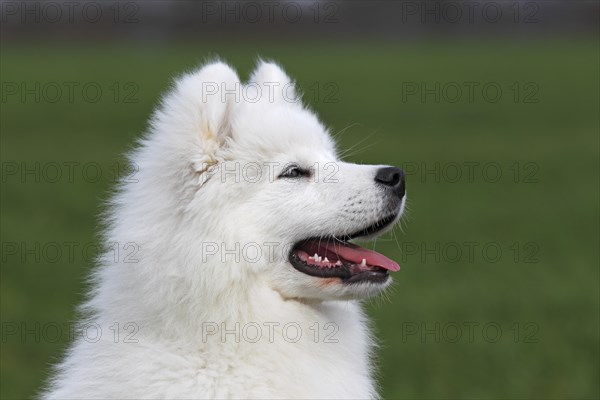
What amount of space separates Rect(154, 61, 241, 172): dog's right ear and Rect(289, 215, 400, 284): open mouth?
2.14 feet

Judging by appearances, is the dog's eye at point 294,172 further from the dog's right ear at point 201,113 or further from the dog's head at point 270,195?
the dog's right ear at point 201,113

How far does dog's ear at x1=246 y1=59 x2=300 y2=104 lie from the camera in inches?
200

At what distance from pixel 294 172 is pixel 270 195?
0.72 feet

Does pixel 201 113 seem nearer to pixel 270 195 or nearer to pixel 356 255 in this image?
pixel 270 195

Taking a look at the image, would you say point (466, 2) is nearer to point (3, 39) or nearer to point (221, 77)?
point (3, 39)

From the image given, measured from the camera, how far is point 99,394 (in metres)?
4.36

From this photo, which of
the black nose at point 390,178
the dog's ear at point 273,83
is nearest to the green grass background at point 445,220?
the dog's ear at point 273,83

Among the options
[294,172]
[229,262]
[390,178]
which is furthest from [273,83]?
[229,262]

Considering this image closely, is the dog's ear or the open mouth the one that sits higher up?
the dog's ear

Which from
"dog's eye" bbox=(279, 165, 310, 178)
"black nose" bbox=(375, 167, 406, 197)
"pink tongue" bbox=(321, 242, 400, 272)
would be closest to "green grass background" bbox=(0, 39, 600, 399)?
"pink tongue" bbox=(321, 242, 400, 272)

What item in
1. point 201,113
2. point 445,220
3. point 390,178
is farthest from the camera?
point 445,220

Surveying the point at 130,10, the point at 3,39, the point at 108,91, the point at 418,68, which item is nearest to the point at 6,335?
the point at 108,91

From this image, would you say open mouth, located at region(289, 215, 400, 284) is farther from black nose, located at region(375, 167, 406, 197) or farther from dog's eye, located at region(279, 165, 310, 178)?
dog's eye, located at region(279, 165, 310, 178)

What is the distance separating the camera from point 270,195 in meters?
4.62
